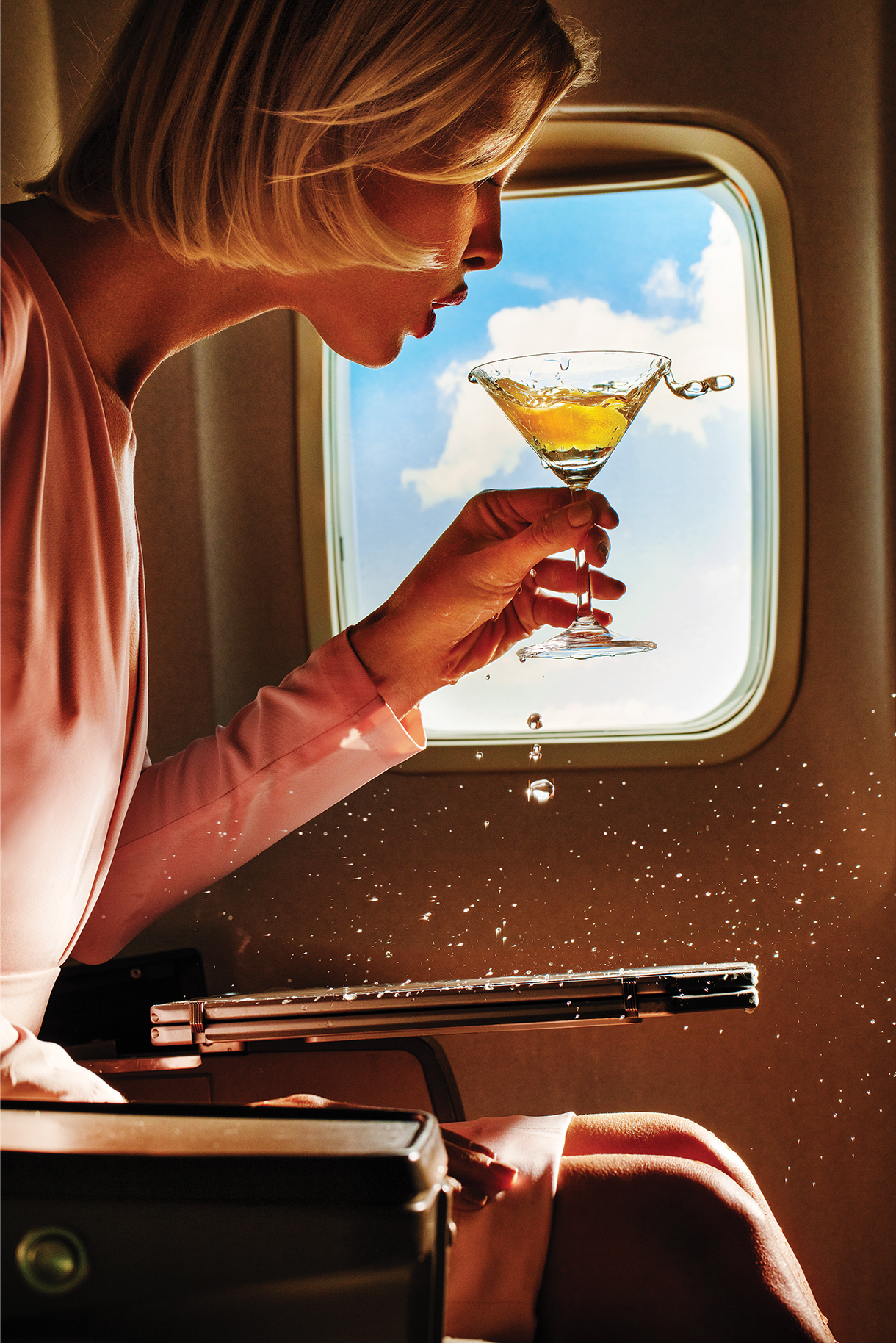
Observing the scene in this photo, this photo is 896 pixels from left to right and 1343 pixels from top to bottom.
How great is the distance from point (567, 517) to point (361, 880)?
0.91 meters

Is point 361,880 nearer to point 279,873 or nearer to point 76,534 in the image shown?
point 279,873

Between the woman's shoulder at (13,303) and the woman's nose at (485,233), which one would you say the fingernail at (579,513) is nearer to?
the woman's nose at (485,233)

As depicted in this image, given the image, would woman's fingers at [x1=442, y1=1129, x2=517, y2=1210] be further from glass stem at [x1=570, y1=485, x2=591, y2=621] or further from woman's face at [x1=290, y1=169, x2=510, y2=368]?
woman's face at [x1=290, y1=169, x2=510, y2=368]

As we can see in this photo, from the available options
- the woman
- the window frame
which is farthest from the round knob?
the window frame

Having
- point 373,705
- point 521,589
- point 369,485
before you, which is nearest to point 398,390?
point 369,485

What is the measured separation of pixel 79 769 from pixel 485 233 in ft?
1.96

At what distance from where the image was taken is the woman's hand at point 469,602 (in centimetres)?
97

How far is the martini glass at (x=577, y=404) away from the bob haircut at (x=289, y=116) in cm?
22

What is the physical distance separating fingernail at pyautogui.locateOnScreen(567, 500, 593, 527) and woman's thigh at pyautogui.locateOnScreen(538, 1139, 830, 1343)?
56 cm

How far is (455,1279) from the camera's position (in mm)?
742

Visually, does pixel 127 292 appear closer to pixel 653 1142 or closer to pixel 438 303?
pixel 438 303

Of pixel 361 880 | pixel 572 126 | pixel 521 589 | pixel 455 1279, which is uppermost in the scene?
pixel 572 126

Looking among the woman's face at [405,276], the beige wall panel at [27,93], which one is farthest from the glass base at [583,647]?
the beige wall panel at [27,93]

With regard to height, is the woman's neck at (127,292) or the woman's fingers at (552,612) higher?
the woman's neck at (127,292)
